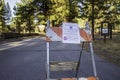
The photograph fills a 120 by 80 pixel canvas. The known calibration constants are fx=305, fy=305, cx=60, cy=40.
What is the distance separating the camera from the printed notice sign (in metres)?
7.25

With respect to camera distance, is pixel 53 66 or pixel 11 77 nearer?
pixel 53 66

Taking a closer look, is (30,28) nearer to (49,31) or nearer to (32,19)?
(32,19)

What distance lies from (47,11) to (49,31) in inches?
2257

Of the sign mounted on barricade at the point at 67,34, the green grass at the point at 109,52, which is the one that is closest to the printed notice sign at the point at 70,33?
the sign mounted on barricade at the point at 67,34

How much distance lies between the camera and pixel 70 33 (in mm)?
7363

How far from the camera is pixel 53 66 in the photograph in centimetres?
805

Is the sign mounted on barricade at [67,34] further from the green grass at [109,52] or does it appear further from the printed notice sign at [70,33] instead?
the green grass at [109,52]

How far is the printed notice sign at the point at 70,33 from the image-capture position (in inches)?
286

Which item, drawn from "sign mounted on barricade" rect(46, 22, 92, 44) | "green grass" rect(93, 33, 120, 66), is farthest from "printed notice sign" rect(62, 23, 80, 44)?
"green grass" rect(93, 33, 120, 66)

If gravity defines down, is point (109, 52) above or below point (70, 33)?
below

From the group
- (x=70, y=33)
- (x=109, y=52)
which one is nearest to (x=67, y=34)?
(x=70, y=33)

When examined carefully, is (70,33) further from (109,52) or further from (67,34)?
(109,52)

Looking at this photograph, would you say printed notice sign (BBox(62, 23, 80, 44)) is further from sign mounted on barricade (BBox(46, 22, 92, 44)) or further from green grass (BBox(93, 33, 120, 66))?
green grass (BBox(93, 33, 120, 66))

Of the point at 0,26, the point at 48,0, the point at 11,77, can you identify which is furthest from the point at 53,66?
the point at 0,26
